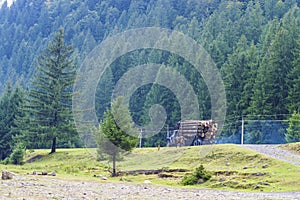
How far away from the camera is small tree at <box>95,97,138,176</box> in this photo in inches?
1094

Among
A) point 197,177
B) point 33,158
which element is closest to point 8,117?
point 33,158

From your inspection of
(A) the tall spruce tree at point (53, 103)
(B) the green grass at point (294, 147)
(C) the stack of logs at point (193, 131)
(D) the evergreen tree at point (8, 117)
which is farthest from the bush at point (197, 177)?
(D) the evergreen tree at point (8, 117)

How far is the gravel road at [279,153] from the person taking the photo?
24297 mm

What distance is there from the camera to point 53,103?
47719mm

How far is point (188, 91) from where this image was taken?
222 ft

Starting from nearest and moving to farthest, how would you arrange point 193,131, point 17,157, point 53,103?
point 193,131 → point 17,157 → point 53,103

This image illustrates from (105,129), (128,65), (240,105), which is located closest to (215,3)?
(128,65)

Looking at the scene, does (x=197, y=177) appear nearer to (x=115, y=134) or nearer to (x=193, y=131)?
(x=115, y=134)

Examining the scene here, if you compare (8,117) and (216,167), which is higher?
(8,117)

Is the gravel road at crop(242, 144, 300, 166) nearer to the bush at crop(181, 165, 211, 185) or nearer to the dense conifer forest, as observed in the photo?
the dense conifer forest

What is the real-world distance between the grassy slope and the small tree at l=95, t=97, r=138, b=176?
1421mm

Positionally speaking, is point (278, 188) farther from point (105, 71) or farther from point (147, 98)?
point (105, 71)

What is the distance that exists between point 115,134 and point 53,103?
21.3 m

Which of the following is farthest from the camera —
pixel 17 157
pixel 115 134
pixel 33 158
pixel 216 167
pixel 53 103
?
pixel 53 103
